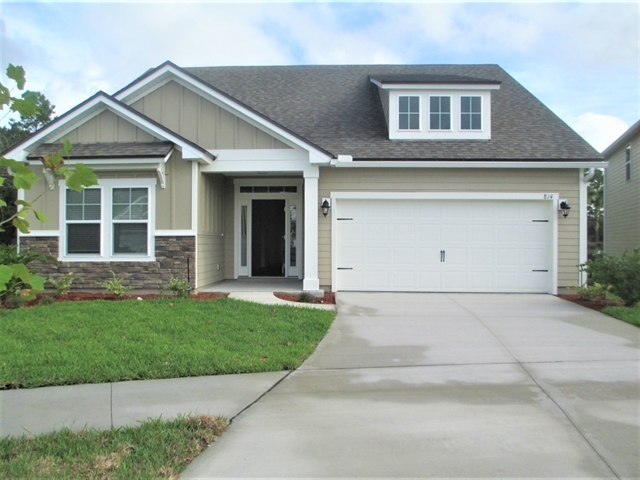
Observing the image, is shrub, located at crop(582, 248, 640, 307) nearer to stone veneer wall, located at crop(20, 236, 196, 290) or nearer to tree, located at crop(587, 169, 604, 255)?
stone veneer wall, located at crop(20, 236, 196, 290)

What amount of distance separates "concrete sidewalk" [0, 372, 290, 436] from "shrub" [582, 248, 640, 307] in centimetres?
782

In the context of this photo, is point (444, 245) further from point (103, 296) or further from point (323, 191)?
point (103, 296)

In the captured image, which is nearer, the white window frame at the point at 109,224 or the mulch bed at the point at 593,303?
the mulch bed at the point at 593,303

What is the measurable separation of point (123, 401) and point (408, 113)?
10.4m

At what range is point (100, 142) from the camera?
11.4 m

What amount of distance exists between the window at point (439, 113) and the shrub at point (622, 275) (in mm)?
4938

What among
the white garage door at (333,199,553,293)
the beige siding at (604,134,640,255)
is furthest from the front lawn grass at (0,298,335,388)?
the beige siding at (604,134,640,255)

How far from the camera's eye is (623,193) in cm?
1927

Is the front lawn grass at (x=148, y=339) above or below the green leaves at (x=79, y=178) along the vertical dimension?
below

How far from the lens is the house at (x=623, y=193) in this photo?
17.9 m

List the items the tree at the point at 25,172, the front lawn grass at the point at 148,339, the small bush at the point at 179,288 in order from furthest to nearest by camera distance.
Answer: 1. the small bush at the point at 179,288
2. the front lawn grass at the point at 148,339
3. the tree at the point at 25,172

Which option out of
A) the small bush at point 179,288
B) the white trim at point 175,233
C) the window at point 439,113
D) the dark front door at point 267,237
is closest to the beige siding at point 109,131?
the white trim at point 175,233

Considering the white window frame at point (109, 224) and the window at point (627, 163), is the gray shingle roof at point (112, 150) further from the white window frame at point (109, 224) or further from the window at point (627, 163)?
the window at point (627, 163)

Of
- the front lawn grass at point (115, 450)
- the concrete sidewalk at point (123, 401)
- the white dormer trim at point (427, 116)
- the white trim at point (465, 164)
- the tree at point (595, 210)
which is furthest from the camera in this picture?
the tree at point (595, 210)
